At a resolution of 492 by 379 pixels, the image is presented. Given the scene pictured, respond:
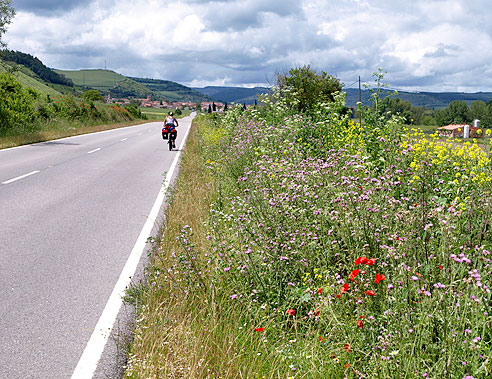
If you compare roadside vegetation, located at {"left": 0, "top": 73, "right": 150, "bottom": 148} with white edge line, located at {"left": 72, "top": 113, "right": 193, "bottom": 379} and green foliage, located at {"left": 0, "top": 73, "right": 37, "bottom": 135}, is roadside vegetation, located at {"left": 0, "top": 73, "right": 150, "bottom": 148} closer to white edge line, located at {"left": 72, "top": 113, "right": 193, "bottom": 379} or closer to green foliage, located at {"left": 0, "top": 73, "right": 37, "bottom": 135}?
green foliage, located at {"left": 0, "top": 73, "right": 37, "bottom": 135}

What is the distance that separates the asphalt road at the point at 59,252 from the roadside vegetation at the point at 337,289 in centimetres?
58

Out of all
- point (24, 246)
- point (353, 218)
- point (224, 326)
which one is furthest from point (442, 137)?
point (24, 246)

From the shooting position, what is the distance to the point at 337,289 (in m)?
3.67

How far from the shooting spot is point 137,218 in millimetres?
8016

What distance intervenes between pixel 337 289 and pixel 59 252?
3886 mm

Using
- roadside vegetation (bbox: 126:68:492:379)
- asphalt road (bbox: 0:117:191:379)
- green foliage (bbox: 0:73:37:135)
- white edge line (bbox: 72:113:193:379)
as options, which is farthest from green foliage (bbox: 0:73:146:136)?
roadside vegetation (bbox: 126:68:492:379)

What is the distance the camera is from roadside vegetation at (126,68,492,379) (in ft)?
8.52

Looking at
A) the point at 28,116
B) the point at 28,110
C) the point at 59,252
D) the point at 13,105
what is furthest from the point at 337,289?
the point at 28,116

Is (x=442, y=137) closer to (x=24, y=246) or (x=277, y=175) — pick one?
(x=277, y=175)

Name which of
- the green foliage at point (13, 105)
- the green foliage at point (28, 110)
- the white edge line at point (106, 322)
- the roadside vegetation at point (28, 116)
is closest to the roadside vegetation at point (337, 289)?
the white edge line at point (106, 322)

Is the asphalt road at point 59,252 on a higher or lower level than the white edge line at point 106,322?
higher

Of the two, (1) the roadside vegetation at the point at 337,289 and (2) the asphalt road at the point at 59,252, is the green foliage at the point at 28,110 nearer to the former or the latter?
(2) the asphalt road at the point at 59,252

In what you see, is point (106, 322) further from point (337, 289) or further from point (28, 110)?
point (28, 110)

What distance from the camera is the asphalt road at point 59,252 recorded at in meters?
3.72
